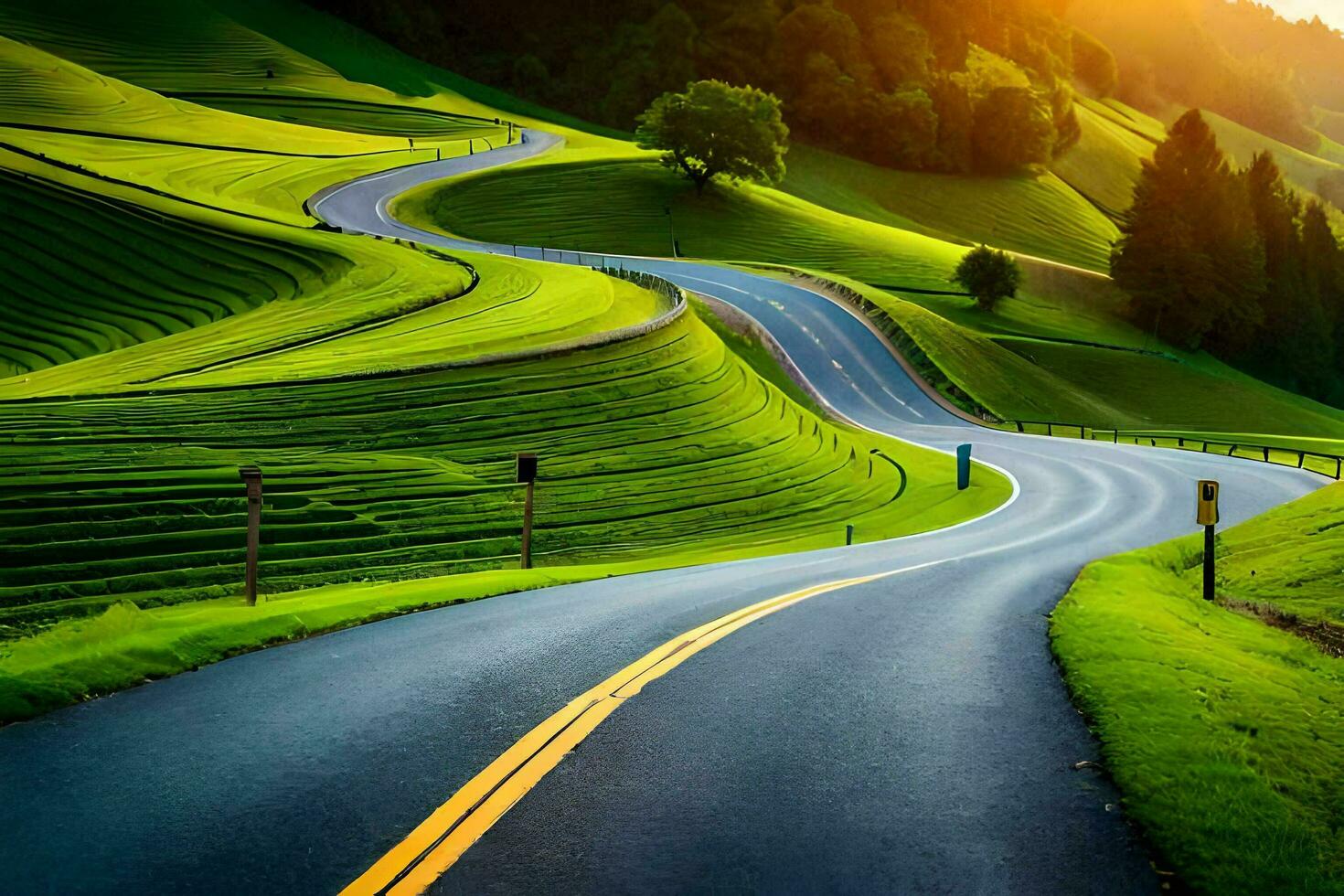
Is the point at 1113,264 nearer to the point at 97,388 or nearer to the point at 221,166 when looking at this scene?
the point at 221,166

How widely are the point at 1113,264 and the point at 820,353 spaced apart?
40981 millimetres

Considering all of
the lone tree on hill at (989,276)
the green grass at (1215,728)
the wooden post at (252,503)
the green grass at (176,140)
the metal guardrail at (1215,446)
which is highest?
the green grass at (176,140)

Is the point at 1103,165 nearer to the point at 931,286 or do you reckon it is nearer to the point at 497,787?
→ the point at 931,286

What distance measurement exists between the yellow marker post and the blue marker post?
62.2 ft

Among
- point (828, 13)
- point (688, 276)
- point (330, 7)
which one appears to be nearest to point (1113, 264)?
point (688, 276)

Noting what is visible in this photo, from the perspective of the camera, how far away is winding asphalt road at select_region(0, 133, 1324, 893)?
4.04 metres

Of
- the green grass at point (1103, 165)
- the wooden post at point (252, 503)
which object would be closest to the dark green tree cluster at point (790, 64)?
the green grass at point (1103, 165)

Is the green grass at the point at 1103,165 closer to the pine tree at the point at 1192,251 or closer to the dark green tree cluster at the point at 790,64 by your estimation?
the dark green tree cluster at the point at 790,64

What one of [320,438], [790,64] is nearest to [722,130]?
[790,64]

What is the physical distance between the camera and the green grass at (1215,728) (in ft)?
14.1

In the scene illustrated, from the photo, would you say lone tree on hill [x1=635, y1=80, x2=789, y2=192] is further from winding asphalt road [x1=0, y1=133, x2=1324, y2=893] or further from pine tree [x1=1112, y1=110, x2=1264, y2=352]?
winding asphalt road [x1=0, y1=133, x2=1324, y2=893]

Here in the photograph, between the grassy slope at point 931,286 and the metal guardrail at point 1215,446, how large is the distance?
2.99 metres

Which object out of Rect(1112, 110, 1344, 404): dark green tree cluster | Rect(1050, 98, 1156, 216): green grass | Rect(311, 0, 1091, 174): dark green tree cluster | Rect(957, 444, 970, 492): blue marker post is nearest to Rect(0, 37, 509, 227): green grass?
Rect(957, 444, 970, 492): blue marker post

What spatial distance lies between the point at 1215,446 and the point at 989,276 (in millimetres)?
25171
